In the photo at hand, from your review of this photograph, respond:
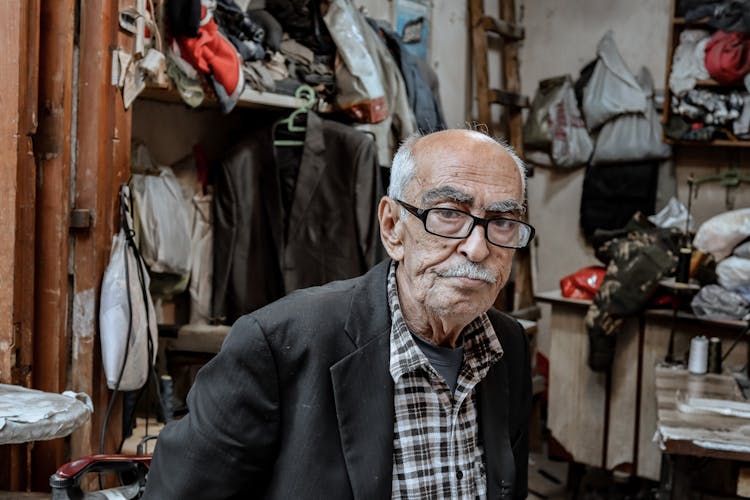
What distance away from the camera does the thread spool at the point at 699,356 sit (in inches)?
128

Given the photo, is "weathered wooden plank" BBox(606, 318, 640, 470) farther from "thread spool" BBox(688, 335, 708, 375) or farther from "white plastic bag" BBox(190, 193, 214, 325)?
"white plastic bag" BBox(190, 193, 214, 325)

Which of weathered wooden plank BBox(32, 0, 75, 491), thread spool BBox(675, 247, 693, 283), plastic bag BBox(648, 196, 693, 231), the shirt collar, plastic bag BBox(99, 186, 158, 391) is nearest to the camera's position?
the shirt collar

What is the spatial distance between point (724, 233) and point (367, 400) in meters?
2.76

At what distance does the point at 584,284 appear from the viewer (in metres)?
4.21

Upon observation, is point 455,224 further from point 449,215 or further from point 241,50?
point 241,50

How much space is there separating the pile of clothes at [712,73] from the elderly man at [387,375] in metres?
3.93

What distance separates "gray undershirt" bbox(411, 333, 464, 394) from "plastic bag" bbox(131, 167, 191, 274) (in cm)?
178

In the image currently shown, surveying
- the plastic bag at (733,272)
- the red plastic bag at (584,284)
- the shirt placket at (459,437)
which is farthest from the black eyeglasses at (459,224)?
the red plastic bag at (584,284)

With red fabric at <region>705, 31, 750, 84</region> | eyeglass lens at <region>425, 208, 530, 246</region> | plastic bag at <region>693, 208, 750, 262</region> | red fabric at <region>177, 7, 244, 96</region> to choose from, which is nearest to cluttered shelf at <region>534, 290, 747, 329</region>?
plastic bag at <region>693, 208, 750, 262</region>

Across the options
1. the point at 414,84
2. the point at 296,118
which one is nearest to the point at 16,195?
the point at 296,118

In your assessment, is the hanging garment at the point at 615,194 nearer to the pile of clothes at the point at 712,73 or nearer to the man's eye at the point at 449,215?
the pile of clothes at the point at 712,73

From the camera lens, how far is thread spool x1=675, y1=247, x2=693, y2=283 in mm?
3494

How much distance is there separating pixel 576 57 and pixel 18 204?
4.59 meters

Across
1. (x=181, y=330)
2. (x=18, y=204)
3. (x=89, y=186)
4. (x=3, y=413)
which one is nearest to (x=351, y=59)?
(x=181, y=330)
